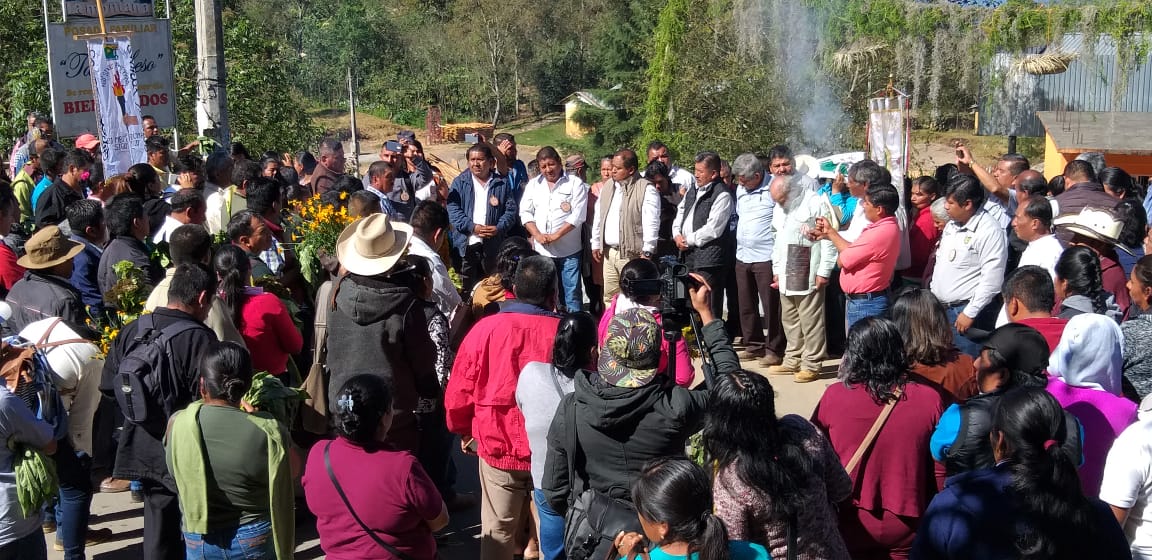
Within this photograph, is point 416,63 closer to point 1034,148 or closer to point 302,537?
point 1034,148

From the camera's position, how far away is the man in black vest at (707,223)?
8.77 m

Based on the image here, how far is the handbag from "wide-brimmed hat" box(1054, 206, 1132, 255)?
394cm

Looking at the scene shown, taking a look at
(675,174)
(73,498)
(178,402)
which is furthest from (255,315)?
(675,174)

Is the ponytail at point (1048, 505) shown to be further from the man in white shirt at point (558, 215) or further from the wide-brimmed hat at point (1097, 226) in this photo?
the man in white shirt at point (558, 215)

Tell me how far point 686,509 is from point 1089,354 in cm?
238

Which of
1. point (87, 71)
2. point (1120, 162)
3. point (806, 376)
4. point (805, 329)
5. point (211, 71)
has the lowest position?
point (806, 376)

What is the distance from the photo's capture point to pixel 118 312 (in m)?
5.79

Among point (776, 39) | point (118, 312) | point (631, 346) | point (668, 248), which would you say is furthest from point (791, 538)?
point (776, 39)

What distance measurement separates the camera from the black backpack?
4.57 metres

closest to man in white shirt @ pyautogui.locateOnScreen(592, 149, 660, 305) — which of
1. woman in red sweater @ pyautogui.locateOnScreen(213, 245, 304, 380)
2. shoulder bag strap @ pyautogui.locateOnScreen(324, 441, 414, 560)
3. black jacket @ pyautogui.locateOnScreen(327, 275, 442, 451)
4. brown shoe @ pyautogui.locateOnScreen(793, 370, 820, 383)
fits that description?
brown shoe @ pyautogui.locateOnScreen(793, 370, 820, 383)

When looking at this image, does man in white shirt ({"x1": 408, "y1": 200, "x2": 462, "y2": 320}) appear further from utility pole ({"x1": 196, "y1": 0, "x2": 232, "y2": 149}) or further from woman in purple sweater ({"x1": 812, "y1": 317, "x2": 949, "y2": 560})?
utility pole ({"x1": 196, "y1": 0, "x2": 232, "y2": 149})

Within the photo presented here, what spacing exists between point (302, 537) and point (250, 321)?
1397 mm

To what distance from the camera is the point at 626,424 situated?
3793 millimetres

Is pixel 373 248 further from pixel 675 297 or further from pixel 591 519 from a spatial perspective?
pixel 591 519
